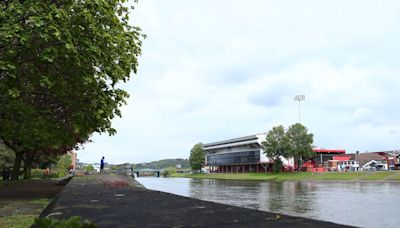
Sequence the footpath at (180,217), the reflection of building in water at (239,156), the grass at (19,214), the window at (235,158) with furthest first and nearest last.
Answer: the window at (235,158), the reflection of building in water at (239,156), the grass at (19,214), the footpath at (180,217)

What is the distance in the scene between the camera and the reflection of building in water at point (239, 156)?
13252 centimetres

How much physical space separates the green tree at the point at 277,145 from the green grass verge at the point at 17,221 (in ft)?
320

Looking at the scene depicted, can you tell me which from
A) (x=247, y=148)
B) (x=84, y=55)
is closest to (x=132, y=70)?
(x=84, y=55)

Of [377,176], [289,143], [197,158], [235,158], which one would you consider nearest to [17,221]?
[377,176]

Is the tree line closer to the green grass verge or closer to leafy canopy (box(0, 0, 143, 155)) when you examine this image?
leafy canopy (box(0, 0, 143, 155))

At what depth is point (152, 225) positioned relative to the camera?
634 cm

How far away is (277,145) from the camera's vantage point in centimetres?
10750

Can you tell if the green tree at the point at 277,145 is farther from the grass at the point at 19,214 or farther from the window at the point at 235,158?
the grass at the point at 19,214

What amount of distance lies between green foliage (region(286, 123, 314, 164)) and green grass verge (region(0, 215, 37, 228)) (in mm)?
97056

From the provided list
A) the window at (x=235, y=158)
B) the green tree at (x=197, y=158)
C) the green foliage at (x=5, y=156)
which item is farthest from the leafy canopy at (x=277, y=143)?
the green foliage at (x=5, y=156)

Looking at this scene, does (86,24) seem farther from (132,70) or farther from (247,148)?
(247,148)

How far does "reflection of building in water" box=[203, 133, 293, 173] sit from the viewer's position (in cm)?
13252

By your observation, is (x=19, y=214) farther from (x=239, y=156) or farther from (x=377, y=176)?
(x=239, y=156)

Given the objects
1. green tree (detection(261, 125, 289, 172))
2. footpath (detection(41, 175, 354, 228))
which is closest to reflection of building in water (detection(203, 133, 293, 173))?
green tree (detection(261, 125, 289, 172))
